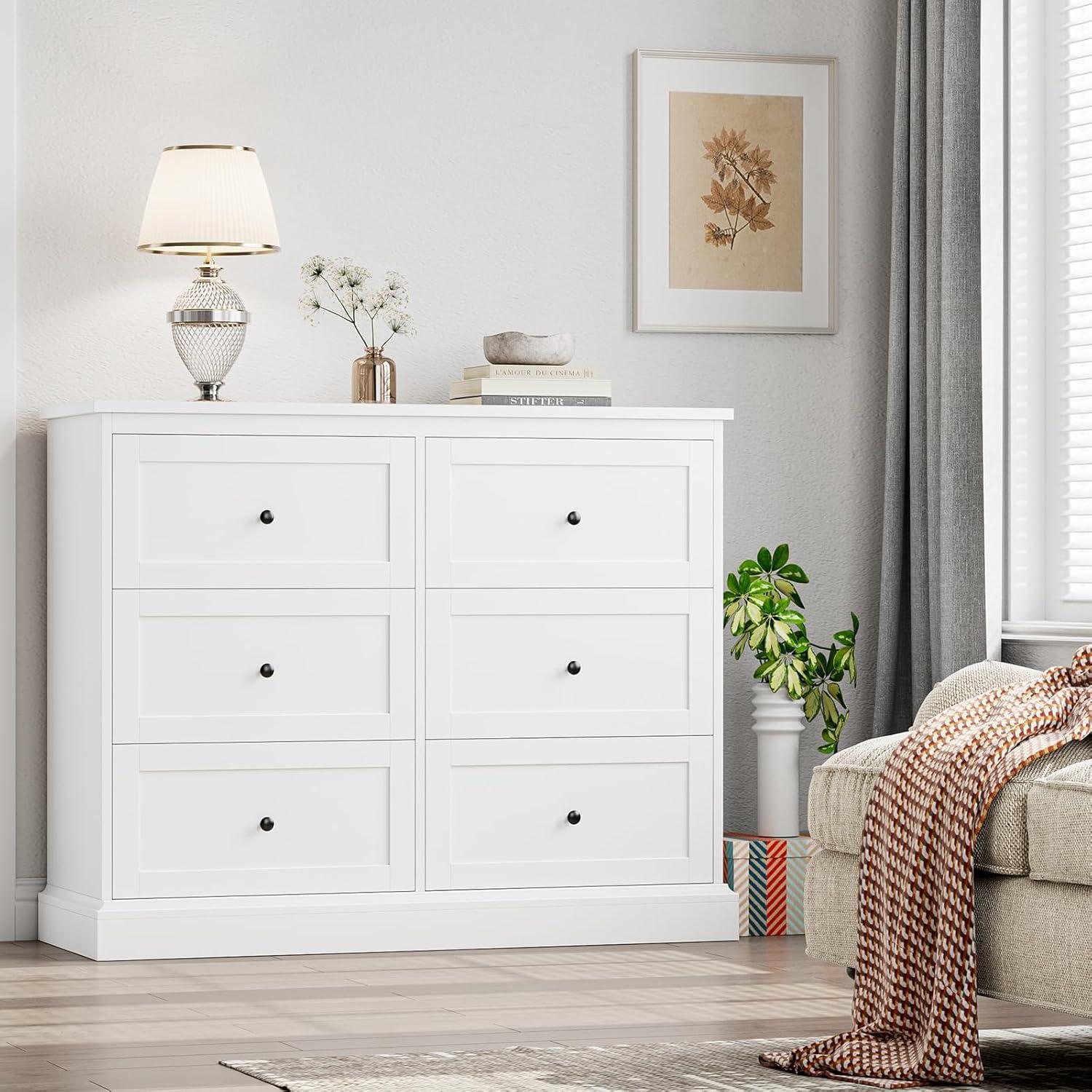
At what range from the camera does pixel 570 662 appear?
3854 mm

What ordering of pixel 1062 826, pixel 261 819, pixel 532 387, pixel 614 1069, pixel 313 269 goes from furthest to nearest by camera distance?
pixel 313 269 < pixel 532 387 < pixel 261 819 < pixel 614 1069 < pixel 1062 826

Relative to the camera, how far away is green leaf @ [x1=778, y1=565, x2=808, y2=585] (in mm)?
4246

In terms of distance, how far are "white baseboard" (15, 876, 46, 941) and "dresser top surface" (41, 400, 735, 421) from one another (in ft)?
3.25

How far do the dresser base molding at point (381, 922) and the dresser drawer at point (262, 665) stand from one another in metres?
0.33

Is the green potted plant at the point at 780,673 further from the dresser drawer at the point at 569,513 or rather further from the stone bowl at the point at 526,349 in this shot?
the stone bowl at the point at 526,349

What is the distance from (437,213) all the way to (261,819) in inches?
56.3

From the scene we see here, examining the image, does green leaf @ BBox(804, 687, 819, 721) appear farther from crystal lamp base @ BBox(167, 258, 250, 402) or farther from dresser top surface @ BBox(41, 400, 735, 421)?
crystal lamp base @ BBox(167, 258, 250, 402)

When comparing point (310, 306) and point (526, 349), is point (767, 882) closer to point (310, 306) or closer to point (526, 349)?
point (526, 349)

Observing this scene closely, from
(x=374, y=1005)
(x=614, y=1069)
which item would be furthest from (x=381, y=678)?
(x=614, y=1069)

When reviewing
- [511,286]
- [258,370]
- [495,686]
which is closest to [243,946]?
[495,686]

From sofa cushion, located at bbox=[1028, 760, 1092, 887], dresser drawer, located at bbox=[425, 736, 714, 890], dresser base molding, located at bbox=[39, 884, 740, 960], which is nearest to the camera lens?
sofa cushion, located at bbox=[1028, 760, 1092, 887]

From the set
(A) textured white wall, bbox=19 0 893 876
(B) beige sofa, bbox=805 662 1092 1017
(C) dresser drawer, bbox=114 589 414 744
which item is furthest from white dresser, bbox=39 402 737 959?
(B) beige sofa, bbox=805 662 1092 1017

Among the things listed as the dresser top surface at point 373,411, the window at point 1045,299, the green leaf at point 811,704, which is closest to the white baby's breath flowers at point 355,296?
the dresser top surface at point 373,411

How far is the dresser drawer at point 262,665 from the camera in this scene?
3.66 m
